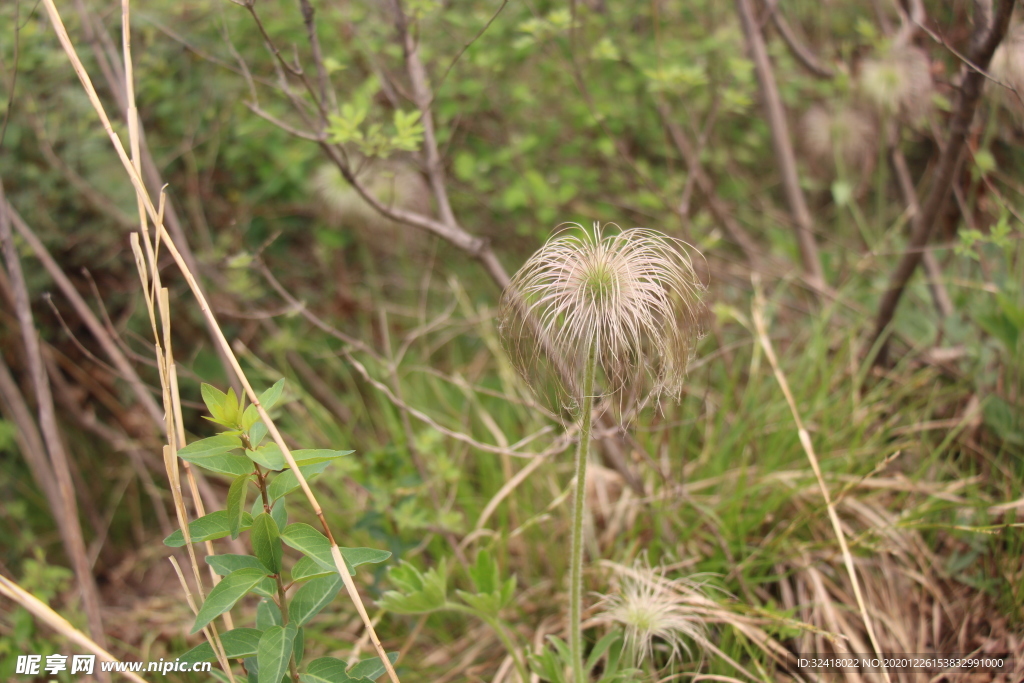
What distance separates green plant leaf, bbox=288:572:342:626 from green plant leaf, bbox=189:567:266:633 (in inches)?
4.8

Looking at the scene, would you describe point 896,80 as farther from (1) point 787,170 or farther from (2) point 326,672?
(2) point 326,672

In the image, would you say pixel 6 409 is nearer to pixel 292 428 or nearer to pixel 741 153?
pixel 292 428

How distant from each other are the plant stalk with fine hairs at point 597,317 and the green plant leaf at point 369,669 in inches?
15.5

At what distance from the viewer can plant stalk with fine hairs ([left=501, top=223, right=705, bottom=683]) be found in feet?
4.05

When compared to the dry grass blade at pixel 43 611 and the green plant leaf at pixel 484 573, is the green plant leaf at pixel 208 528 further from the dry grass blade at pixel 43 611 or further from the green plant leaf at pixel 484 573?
the green plant leaf at pixel 484 573

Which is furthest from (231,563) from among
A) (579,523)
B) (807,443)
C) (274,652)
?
(807,443)

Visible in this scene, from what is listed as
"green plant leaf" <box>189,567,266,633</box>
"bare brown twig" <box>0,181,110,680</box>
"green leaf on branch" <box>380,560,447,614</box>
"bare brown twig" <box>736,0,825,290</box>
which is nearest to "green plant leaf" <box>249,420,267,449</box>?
"green plant leaf" <box>189,567,266,633</box>

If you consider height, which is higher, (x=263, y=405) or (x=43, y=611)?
(x=263, y=405)

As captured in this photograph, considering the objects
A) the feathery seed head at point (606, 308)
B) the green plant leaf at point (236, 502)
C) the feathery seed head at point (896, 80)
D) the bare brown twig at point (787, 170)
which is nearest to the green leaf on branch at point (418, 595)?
the green plant leaf at point (236, 502)

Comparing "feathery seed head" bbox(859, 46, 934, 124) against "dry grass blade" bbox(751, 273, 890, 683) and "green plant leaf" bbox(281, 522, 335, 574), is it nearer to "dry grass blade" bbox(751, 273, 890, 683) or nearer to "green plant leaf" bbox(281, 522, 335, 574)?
"dry grass blade" bbox(751, 273, 890, 683)

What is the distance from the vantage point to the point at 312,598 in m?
1.32

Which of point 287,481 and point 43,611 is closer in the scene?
point 43,611

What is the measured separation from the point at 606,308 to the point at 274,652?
2.84ft

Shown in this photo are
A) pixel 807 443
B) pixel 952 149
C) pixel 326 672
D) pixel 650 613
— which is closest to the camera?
pixel 326 672
